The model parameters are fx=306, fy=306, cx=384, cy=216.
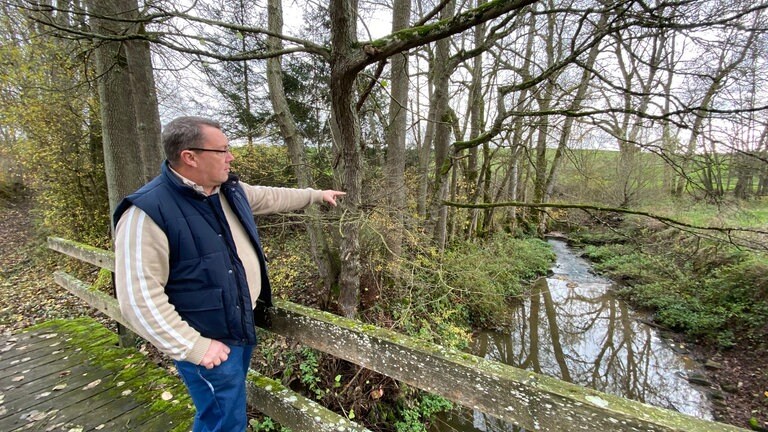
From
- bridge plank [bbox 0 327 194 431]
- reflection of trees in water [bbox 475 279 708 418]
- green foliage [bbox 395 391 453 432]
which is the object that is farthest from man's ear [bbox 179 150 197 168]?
reflection of trees in water [bbox 475 279 708 418]

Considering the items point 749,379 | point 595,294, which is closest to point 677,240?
point 595,294

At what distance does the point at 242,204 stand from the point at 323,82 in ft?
22.8

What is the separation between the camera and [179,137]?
140 centimetres

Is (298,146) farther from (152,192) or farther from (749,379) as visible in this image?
(749,379)

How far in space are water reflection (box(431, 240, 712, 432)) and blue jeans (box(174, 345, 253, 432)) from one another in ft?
12.5

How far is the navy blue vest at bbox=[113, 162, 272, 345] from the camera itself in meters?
1.29

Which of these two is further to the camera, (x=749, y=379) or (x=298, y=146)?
(x=749, y=379)

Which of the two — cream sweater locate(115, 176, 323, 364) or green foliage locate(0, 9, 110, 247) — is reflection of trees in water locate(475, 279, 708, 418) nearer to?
cream sweater locate(115, 176, 323, 364)

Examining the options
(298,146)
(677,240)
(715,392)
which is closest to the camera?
(298,146)

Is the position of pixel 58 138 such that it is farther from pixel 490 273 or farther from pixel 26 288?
pixel 490 273

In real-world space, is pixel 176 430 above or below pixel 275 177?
below

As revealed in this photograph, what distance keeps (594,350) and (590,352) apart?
0.15 meters

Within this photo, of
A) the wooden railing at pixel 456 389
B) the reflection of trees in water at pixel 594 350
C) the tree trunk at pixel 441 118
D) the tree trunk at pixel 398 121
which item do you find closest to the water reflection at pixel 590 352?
the reflection of trees in water at pixel 594 350

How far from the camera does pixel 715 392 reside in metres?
5.35
